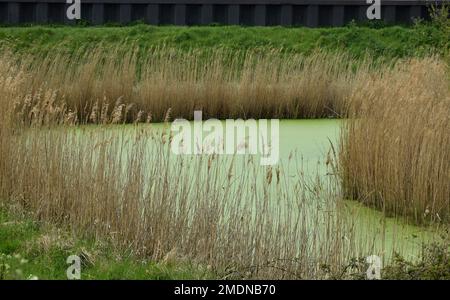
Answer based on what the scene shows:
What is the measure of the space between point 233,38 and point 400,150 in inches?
429

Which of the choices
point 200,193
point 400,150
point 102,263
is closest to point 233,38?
point 400,150

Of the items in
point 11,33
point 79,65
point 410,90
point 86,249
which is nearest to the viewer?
point 86,249

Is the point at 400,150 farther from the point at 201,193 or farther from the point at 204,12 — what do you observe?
the point at 204,12

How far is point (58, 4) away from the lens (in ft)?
72.3

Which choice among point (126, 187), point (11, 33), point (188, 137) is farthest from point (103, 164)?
point (11, 33)

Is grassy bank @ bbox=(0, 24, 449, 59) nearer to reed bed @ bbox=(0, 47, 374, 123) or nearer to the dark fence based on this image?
the dark fence

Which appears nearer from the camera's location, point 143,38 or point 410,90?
point 410,90

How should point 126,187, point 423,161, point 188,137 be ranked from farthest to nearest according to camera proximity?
point 188,137, point 423,161, point 126,187

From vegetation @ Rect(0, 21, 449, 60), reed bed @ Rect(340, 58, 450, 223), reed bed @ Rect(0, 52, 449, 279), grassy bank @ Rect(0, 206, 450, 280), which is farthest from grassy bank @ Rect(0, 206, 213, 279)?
vegetation @ Rect(0, 21, 449, 60)

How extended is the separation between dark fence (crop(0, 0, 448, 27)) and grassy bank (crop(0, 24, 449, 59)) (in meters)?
1.05
